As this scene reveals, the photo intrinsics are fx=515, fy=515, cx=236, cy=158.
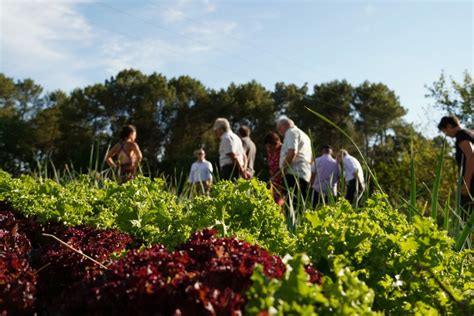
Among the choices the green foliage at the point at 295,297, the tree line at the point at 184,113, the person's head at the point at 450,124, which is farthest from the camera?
the tree line at the point at 184,113

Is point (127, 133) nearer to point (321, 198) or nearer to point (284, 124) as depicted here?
point (284, 124)

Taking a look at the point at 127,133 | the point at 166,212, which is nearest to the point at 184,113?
the point at 127,133

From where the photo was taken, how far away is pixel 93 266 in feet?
6.79

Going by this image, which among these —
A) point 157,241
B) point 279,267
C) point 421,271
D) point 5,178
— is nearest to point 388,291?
point 421,271

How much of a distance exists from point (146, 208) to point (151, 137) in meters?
44.5

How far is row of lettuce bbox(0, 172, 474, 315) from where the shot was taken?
1245mm

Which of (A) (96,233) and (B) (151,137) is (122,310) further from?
(B) (151,137)

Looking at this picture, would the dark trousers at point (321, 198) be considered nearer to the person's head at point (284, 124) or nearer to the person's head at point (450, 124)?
the person's head at point (284, 124)

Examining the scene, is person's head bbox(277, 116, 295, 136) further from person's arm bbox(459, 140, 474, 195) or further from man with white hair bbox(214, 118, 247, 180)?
person's arm bbox(459, 140, 474, 195)

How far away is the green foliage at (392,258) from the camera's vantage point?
5.55 ft

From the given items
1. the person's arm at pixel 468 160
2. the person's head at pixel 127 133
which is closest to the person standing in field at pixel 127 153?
the person's head at pixel 127 133

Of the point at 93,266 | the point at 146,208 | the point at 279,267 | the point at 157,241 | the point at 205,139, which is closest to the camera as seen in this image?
the point at 279,267

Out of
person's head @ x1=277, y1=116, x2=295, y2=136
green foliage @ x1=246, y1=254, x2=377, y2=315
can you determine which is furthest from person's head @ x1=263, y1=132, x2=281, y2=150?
green foliage @ x1=246, y1=254, x2=377, y2=315

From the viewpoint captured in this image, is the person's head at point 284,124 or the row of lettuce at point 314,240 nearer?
the row of lettuce at point 314,240
